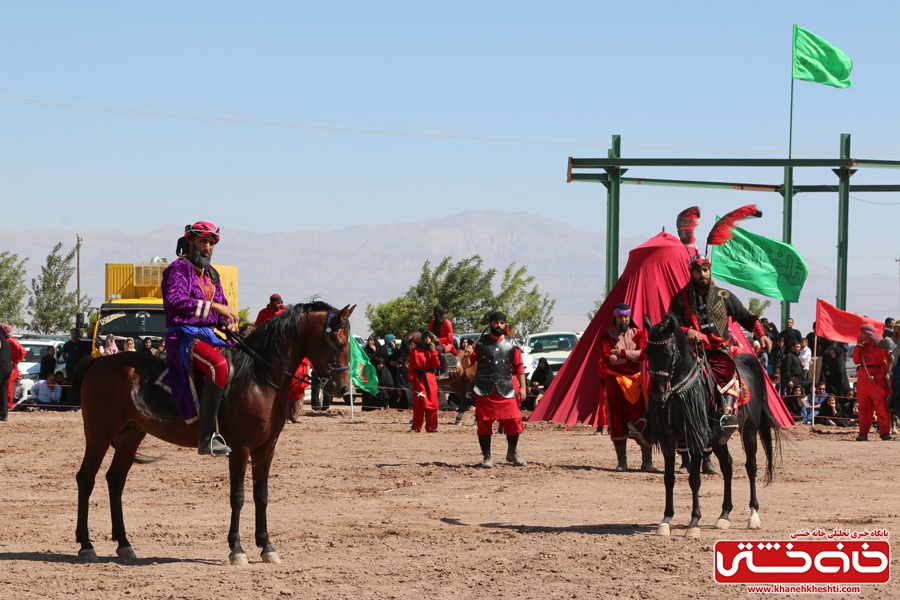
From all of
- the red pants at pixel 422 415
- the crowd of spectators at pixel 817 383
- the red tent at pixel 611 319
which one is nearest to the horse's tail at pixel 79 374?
the red tent at pixel 611 319

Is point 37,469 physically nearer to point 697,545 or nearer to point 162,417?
point 162,417

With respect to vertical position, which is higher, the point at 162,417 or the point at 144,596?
the point at 162,417

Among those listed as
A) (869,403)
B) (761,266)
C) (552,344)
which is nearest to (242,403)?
(761,266)

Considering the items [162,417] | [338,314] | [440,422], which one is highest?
[338,314]

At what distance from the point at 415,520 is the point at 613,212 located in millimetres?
11233

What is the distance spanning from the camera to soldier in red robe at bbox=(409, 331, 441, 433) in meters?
18.4

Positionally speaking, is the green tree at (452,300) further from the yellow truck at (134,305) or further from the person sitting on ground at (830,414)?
the person sitting on ground at (830,414)

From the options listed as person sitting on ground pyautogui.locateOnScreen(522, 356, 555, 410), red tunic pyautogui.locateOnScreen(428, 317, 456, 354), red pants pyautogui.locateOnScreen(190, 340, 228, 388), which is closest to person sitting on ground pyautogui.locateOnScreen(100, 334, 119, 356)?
red tunic pyautogui.locateOnScreen(428, 317, 456, 354)

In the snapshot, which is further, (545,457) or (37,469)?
(545,457)

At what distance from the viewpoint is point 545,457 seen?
15.4 metres

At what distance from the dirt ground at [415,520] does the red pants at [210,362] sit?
52.4 inches

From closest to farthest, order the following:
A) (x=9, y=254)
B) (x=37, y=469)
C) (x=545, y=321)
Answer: (x=37, y=469) → (x=9, y=254) → (x=545, y=321)

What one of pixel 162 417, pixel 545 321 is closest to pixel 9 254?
pixel 545 321

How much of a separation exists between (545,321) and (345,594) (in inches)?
2217
